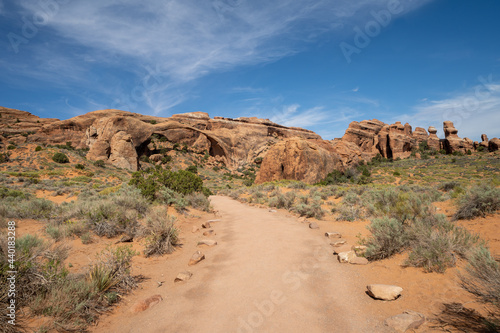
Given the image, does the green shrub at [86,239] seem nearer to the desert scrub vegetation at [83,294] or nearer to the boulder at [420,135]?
the desert scrub vegetation at [83,294]

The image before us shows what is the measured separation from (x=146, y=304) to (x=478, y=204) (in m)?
8.70

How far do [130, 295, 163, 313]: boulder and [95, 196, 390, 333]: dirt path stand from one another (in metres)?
0.10

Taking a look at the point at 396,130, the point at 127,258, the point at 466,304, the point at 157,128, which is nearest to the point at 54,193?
the point at 127,258

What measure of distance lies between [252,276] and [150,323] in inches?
76.4

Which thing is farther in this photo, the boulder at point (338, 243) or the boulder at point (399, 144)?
the boulder at point (399, 144)

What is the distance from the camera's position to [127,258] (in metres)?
4.48

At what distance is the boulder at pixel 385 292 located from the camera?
11.0ft

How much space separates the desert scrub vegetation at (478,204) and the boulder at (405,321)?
5387 mm

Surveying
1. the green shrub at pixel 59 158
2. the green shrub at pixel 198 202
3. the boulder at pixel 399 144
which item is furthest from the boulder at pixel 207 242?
the boulder at pixel 399 144

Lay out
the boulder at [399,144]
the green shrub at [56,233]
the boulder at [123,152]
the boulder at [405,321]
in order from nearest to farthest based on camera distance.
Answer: the boulder at [405,321] → the green shrub at [56,233] → the boulder at [123,152] → the boulder at [399,144]

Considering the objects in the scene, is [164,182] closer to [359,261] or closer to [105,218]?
[105,218]

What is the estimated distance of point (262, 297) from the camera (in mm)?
3686

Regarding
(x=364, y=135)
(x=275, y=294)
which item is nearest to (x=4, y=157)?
(x=275, y=294)

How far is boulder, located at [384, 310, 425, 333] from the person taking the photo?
2.70 meters
